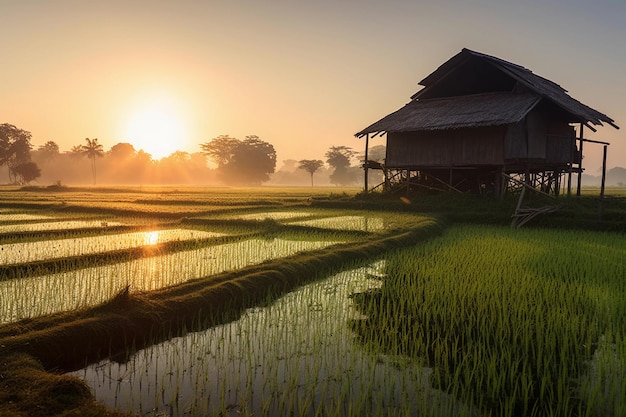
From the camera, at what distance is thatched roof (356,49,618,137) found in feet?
56.4

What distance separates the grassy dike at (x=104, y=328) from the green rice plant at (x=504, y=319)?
5.71 feet

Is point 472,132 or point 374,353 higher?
point 472,132

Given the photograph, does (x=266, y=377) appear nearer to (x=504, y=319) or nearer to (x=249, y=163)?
(x=504, y=319)

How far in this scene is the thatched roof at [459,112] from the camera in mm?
16938

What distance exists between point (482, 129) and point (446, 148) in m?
1.85

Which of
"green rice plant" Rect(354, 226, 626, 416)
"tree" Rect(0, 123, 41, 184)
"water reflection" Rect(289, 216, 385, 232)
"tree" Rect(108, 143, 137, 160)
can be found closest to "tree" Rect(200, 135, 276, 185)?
"tree" Rect(108, 143, 137, 160)

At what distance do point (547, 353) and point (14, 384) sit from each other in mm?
4856

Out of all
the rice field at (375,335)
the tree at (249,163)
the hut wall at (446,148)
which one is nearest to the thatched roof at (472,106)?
the hut wall at (446,148)

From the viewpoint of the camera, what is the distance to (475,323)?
5117mm

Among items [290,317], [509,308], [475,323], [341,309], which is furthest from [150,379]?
[509,308]

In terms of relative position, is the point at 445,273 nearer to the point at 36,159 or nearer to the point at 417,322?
the point at 417,322

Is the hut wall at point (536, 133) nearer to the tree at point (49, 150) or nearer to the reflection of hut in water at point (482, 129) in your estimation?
the reflection of hut in water at point (482, 129)

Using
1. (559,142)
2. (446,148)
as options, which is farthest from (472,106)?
(559,142)

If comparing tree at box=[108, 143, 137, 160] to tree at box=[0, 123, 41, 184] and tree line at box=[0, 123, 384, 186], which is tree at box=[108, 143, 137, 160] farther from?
tree at box=[0, 123, 41, 184]
